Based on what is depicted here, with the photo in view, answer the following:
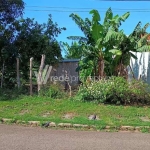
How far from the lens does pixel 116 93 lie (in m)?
11.9

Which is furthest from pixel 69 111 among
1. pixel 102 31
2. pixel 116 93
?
pixel 102 31

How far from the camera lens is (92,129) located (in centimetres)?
857

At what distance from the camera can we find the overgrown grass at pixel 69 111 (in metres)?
9.36

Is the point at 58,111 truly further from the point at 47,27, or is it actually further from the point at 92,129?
the point at 47,27

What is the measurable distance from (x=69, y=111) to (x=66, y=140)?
368 centimetres

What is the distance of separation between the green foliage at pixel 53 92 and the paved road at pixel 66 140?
15.3 ft

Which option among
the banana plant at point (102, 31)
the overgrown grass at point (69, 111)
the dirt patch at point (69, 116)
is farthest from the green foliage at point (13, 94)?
the banana plant at point (102, 31)

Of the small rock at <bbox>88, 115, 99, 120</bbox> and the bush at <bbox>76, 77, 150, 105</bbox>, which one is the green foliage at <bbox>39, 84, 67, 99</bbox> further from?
the small rock at <bbox>88, 115, 99, 120</bbox>

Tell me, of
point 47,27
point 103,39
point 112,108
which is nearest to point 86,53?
point 103,39

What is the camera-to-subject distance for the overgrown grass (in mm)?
9359

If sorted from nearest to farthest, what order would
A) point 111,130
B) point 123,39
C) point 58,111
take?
point 111,130, point 58,111, point 123,39

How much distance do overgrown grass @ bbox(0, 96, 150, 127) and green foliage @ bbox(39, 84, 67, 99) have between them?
1.85 ft

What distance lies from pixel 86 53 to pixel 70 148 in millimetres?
9504

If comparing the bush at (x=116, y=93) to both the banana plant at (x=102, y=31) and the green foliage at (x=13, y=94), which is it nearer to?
the banana plant at (x=102, y=31)
